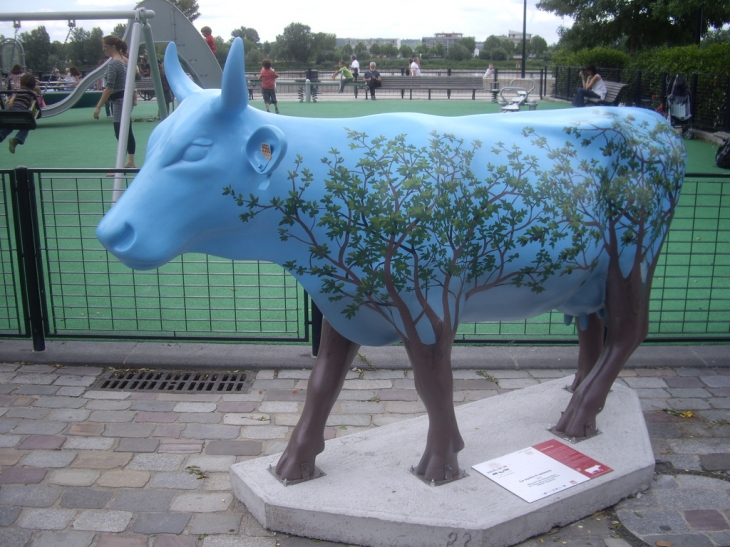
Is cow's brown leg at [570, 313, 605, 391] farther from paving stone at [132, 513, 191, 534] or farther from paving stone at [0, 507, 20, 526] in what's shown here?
paving stone at [0, 507, 20, 526]

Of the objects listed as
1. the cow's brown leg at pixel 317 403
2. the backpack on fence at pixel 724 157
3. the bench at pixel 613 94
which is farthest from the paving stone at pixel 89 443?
the bench at pixel 613 94

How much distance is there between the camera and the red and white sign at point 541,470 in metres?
2.89

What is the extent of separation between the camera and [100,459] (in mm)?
3500

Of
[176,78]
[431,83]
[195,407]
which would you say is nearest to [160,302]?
[195,407]

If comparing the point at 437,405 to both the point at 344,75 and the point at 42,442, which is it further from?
the point at 344,75

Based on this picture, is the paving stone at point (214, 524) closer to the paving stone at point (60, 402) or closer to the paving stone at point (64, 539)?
the paving stone at point (64, 539)

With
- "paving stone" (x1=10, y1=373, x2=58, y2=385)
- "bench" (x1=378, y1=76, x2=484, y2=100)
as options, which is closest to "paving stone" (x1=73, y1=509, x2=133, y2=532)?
"paving stone" (x1=10, y1=373, x2=58, y2=385)

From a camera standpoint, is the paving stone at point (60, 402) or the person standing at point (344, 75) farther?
the person standing at point (344, 75)

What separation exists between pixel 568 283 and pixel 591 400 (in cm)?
71

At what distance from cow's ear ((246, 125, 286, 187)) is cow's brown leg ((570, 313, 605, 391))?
197 cm

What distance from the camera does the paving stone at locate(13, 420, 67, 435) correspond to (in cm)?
376

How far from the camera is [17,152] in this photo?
12.9m

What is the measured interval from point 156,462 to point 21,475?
0.61 metres

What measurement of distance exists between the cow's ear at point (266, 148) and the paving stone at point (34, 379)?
2.83 m
